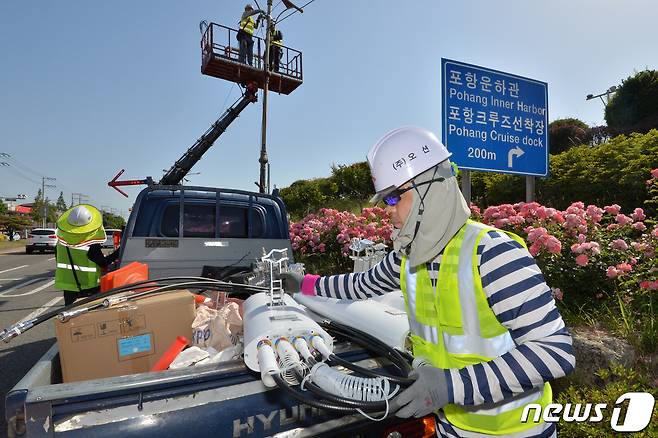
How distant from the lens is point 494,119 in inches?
196

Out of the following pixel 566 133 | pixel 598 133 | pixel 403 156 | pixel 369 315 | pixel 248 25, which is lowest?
pixel 369 315

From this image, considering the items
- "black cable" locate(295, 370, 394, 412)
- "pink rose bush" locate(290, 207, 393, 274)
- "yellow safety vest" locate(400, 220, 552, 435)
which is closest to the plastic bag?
"black cable" locate(295, 370, 394, 412)

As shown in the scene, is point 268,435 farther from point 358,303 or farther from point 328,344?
point 358,303

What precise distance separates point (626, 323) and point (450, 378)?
2.92m

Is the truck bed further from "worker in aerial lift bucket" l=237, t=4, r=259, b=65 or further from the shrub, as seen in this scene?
"worker in aerial lift bucket" l=237, t=4, r=259, b=65

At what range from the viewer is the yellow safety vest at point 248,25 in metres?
17.0

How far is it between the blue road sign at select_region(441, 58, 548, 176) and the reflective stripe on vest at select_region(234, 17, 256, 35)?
1483 centimetres

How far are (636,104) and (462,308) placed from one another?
63.8 feet

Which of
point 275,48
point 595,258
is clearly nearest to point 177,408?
point 595,258

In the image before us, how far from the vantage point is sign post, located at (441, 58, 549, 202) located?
4719 millimetres

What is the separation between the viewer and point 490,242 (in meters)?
1.34

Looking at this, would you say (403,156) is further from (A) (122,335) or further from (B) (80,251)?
(B) (80,251)

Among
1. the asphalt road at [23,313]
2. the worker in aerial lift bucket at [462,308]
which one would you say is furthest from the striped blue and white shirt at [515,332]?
the asphalt road at [23,313]

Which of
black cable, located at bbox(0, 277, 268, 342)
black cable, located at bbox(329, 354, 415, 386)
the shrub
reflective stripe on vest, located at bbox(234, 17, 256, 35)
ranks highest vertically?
reflective stripe on vest, located at bbox(234, 17, 256, 35)
